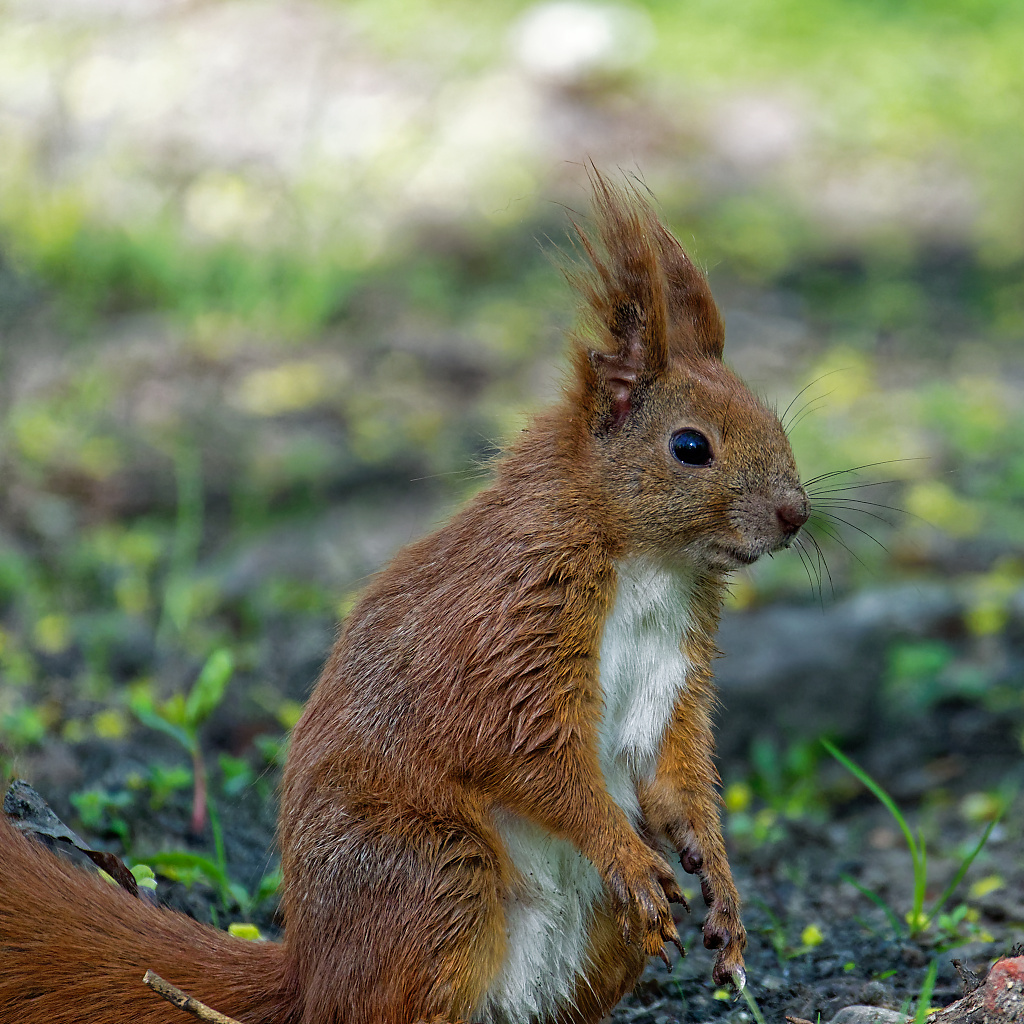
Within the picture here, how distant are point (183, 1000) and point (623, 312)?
154 cm

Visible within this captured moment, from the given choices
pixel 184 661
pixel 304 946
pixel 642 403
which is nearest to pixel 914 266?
pixel 184 661

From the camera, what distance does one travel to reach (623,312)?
2689mm

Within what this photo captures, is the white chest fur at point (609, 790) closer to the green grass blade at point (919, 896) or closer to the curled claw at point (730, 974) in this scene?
the curled claw at point (730, 974)

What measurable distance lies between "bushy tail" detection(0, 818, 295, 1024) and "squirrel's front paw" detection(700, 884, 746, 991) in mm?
822

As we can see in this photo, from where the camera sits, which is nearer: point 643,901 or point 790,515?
point 643,901

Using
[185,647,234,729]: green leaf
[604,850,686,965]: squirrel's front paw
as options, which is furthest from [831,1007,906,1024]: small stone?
[185,647,234,729]: green leaf

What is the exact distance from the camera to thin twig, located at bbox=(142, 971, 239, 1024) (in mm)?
2213

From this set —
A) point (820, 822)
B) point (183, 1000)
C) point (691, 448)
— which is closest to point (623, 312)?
point (691, 448)

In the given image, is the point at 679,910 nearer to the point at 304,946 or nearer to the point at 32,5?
the point at 304,946

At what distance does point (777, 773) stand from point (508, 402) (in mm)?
2743

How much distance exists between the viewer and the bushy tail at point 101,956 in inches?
90.4

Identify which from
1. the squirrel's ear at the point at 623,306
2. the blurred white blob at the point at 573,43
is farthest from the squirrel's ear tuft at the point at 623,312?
the blurred white blob at the point at 573,43

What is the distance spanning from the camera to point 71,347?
672cm

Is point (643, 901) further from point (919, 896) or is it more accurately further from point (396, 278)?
point (396, 278)
